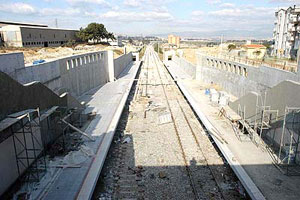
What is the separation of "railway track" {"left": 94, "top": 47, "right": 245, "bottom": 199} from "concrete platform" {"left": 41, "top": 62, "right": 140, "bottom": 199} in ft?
2.67

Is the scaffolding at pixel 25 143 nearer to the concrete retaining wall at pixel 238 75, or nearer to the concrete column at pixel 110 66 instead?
the concrete retaining wall at pixel 238 75

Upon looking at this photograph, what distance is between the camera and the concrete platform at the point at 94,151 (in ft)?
26.8

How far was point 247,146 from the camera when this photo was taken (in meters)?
11.8

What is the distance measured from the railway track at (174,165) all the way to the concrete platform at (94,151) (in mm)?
814

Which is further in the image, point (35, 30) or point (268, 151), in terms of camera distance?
point (35, 30)

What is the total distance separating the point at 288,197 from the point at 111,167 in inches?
258

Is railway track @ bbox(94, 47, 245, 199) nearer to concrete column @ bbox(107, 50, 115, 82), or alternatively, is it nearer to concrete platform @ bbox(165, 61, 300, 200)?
concrete platform @ bbox(165, 61, 300, 200)

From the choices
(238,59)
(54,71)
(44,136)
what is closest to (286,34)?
(238,59)

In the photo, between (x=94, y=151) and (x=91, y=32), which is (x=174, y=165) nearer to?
(x=94, y=151)

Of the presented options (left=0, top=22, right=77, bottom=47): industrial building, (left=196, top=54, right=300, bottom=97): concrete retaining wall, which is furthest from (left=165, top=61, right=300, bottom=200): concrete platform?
(left=0, top=22, right=77, bottom=47): industrial building

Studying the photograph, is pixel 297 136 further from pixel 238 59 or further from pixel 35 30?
pixel 35 30

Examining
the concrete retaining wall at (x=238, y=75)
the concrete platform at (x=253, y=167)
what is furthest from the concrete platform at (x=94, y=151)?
the concrete retaining wall at (x=238, y=75)

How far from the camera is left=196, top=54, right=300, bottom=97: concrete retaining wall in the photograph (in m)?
14.8

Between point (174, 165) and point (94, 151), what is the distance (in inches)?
138
